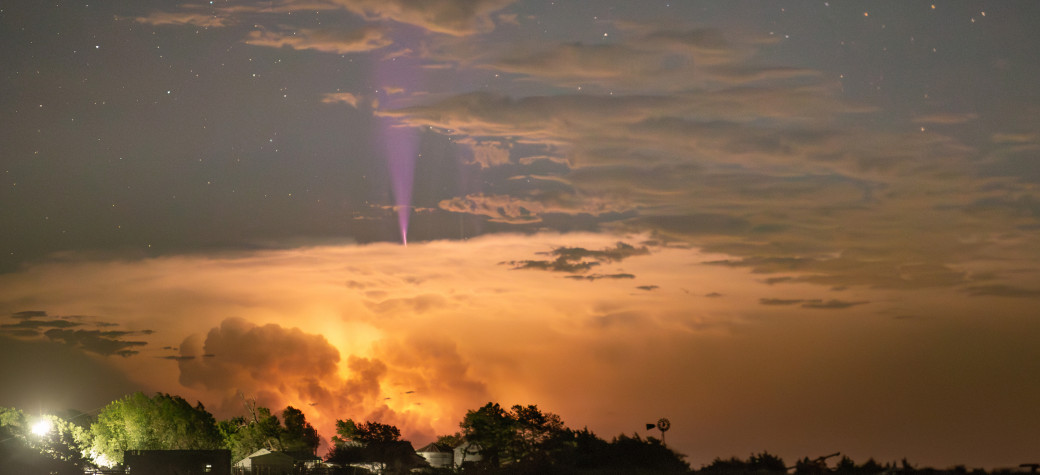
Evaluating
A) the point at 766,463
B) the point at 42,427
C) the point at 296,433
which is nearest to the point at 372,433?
the point at 296,433

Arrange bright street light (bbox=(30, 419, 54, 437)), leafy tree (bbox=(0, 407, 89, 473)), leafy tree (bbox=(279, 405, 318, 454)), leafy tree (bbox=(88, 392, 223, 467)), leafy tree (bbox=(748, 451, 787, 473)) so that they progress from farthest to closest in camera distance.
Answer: leafy tree (bbox=(279, 405, 318, 454)) → leafy tree (bbox=(88, 392, 223, 467)) → bright street light (bbox=(30, 419, 54, 437)) → leafy tree (bbox=(0, 407, 89, 473)) → leafy tree (bbox=(748, 451, 787, 473))

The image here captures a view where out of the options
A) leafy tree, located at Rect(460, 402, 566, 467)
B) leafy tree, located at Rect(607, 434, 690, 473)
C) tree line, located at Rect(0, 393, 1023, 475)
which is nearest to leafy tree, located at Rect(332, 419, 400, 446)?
tree line, located at Rect(0, 393, 1023, 475)

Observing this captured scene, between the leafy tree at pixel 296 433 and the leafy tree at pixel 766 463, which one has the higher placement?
the leafy tree at pixel 296 433

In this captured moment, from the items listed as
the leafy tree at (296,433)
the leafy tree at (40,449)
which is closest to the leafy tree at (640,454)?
the leafy tree at (40,449)

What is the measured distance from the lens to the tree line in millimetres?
60594

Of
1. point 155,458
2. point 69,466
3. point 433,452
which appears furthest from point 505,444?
point 69,466

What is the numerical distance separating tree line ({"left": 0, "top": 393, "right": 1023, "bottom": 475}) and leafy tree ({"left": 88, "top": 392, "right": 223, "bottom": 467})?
13 centimetres

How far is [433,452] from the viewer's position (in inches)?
4926

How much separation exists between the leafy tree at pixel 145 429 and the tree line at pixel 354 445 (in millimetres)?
134

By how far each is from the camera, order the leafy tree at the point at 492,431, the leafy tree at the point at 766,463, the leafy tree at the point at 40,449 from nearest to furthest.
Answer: the leafy tree at the point at 766,463, the leafy tree at the point at 40,449, the leafy tree at the point at 492,431

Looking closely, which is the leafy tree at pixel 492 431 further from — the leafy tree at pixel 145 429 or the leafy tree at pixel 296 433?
the leafy tree at pixel 296 433

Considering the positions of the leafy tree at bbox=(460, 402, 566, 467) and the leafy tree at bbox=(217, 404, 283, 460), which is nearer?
the leafy tree at bbox=(460, 402, 566, 467)

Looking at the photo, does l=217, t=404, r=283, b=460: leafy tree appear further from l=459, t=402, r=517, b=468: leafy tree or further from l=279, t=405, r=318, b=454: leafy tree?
l=459, t=402, r=517, b=468: leafy tree

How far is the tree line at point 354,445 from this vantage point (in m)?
60.6
